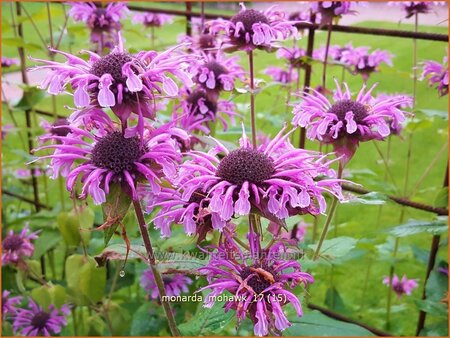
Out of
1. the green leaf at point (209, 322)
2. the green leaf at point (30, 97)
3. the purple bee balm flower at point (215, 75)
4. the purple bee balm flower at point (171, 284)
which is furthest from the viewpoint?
the green leaf at point (30, 97)

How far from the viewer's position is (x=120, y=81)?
2.35ft

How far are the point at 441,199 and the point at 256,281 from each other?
2.48ft

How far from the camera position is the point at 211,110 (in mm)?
1316

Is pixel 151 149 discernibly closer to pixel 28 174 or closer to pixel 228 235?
pixel 228 235

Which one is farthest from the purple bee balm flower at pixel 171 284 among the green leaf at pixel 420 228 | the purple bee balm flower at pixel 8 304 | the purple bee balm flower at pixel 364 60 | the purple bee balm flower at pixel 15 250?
the purple bee balm flower at pixel 364 60

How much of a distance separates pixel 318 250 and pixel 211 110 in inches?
18.8

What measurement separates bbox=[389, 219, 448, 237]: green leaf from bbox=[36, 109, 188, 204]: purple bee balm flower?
498 millimetres

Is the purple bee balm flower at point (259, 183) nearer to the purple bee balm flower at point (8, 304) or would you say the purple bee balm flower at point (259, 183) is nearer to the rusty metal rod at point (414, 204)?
the rusty metal rod at point (414, 204)

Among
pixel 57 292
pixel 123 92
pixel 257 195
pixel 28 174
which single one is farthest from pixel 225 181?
pixel 28 174

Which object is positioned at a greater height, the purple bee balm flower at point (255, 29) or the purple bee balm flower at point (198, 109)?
the purple bee balm flower at point (255, 29)

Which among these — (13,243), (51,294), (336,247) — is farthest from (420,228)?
(13,243)

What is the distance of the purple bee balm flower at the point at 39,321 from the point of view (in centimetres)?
155

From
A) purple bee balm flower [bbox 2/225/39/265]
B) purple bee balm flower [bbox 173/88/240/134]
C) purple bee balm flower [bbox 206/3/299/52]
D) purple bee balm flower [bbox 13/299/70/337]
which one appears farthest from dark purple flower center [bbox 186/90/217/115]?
purple bee balm flower [bbox 13/299/70/337]

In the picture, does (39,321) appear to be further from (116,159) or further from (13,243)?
(116,159)
